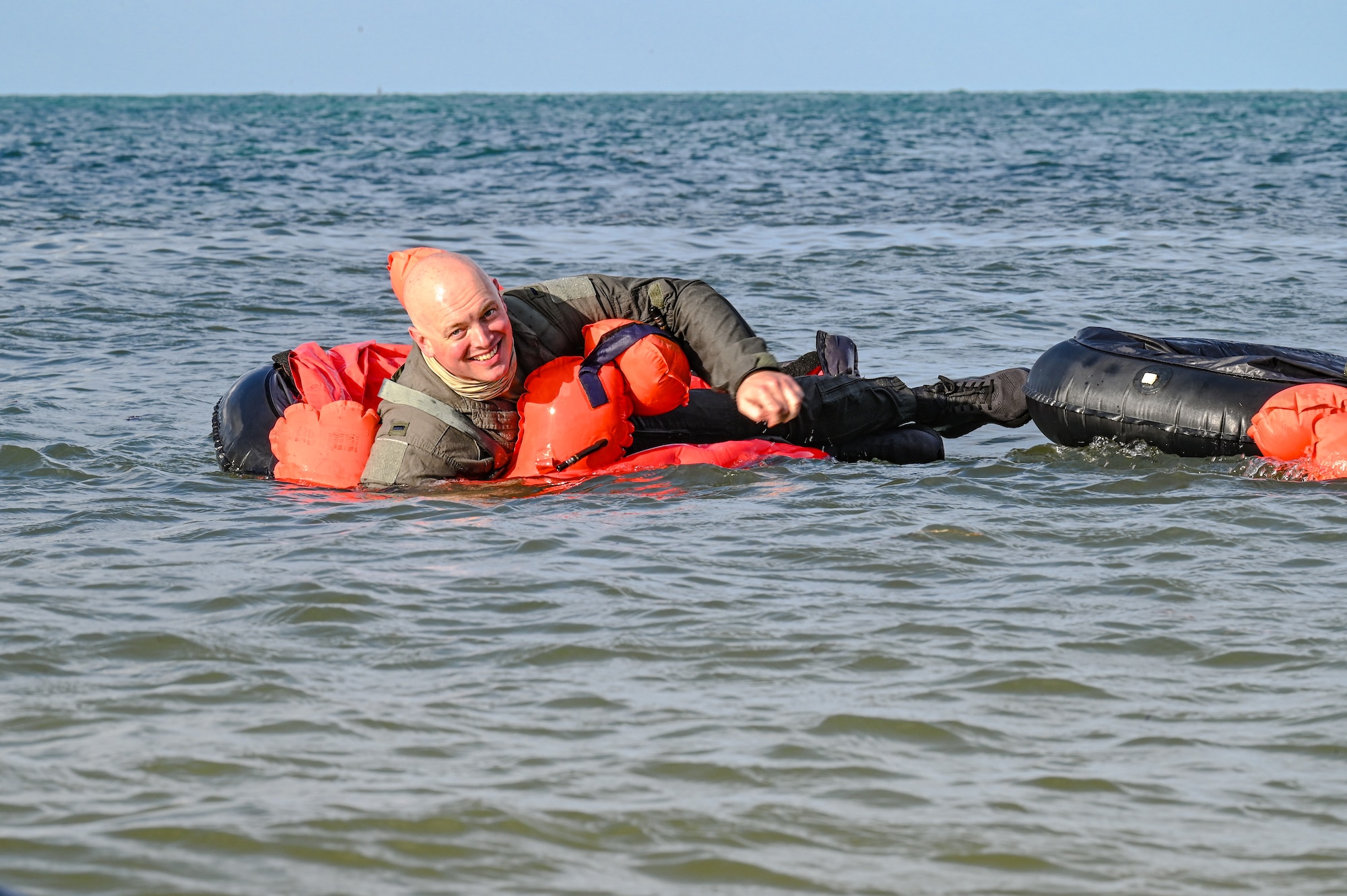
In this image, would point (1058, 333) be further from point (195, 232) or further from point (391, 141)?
point (391, 141)

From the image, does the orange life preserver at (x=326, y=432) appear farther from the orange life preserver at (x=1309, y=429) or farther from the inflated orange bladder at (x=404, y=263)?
the orange life preserver at (x=1309, y=429)

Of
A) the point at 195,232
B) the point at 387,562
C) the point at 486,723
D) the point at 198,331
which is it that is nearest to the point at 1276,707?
the point at 486,723

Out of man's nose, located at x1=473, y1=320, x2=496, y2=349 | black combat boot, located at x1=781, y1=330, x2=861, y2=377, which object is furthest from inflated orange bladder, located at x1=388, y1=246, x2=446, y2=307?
black combat boot, located at x1=781, y1=330, x2=861, y2=377

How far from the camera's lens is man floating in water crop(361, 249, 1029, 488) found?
579cm

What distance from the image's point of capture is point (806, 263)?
15.1 m

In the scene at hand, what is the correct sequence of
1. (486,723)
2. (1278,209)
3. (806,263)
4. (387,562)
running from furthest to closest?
(1278,209), (806,263), (387,562), (486,723)

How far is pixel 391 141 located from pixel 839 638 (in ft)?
132

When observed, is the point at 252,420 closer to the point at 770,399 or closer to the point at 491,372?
the point at 491,372

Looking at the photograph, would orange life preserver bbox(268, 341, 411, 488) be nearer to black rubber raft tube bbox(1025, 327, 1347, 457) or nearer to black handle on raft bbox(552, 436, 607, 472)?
black handle on raft bbox(552, 436, 607, 472)

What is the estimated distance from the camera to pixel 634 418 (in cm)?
643

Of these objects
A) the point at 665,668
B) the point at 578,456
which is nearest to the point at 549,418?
the point at 578,456

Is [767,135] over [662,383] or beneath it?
over

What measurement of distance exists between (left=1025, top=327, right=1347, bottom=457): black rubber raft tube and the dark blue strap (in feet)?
6.19

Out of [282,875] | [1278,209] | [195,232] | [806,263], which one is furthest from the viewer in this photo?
[1278,209]
